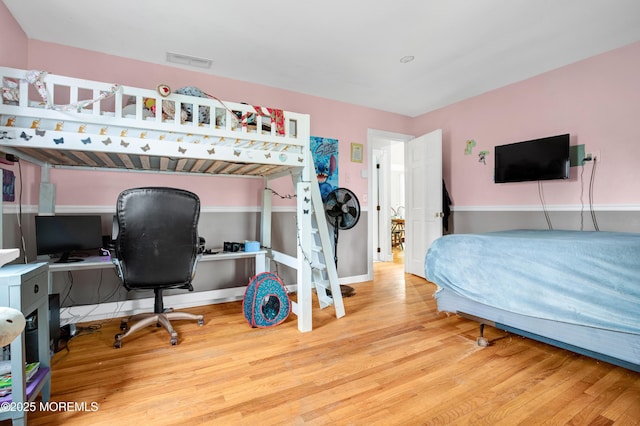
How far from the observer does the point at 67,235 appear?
2.44m

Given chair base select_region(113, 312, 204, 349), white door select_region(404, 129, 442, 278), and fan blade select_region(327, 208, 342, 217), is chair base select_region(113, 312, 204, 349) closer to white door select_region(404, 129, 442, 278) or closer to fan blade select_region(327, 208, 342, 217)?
fan blade select_region(327, 208, 342, 217)

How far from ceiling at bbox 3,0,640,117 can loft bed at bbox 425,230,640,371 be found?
1689 millimetres

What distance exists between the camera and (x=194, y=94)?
219 cm

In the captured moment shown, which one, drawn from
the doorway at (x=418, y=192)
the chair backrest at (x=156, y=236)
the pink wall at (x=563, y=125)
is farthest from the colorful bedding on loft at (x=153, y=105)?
the pink wall at (x=563, y=125)

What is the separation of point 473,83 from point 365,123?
4.54 feet

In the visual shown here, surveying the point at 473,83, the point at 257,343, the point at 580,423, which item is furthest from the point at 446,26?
the point at 257,343

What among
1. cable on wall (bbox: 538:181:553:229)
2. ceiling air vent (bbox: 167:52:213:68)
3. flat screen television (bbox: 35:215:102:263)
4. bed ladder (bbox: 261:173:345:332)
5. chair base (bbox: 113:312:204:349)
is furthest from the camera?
cable on wall (bbox: 538:181:553:229)

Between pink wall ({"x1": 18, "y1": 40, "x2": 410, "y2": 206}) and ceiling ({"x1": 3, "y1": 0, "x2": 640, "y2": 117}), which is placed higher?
ceiling ({"x1": 3, "y1": 0, "x2": 640, "y2": 117})

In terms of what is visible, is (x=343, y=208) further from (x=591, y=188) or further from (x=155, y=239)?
(x=591, y=188)

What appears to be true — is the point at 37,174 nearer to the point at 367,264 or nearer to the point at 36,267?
the point at 36,267

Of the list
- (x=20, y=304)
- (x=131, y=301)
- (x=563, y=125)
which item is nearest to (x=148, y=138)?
(x=20, y=304)

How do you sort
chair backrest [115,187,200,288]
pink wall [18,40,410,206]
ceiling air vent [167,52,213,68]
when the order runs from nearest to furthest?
chair backrest [115,187,200,288]
pink wall [18,40,410,206]
ceiling air vent [167,52,213,68]

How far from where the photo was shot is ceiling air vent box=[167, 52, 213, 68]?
9.41 ft

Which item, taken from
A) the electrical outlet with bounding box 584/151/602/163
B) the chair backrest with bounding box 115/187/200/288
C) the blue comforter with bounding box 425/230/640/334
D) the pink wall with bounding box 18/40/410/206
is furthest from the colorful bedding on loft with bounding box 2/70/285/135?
the electrical outlet with bounding box 584/151/602/163
